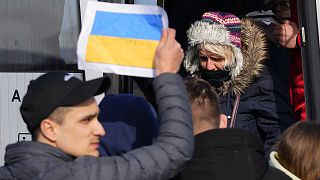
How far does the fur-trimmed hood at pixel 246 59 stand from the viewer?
12.2ft

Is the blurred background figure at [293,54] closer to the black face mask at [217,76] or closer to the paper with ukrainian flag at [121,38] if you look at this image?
the black face mask at [217,76]

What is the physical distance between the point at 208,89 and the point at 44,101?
2.18 feet

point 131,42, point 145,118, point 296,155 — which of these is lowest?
point 296,155

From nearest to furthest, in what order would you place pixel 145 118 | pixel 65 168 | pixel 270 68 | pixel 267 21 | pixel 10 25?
pixel 65 168 < pixel 145 118 < pixel 10 25 < pixel 270 68 < pixel 267 21

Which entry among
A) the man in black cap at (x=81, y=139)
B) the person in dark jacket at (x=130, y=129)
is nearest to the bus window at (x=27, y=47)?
the person in dark jacket at (x=130, y=129)

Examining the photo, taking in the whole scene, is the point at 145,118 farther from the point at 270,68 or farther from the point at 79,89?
the point at 270,68

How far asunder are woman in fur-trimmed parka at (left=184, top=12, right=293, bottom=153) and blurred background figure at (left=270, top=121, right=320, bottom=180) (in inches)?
42.0

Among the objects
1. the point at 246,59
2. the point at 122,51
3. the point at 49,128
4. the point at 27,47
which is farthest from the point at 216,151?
the point at 27,47

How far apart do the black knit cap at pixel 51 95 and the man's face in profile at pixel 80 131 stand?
0.03m

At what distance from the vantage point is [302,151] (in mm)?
2506

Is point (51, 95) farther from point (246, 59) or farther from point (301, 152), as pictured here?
point (246, 59)

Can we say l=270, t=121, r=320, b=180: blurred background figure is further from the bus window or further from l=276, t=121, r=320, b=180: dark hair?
the bus window

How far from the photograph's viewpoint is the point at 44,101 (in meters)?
2.04

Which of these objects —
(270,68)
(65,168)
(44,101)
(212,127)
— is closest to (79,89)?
(44,101)
